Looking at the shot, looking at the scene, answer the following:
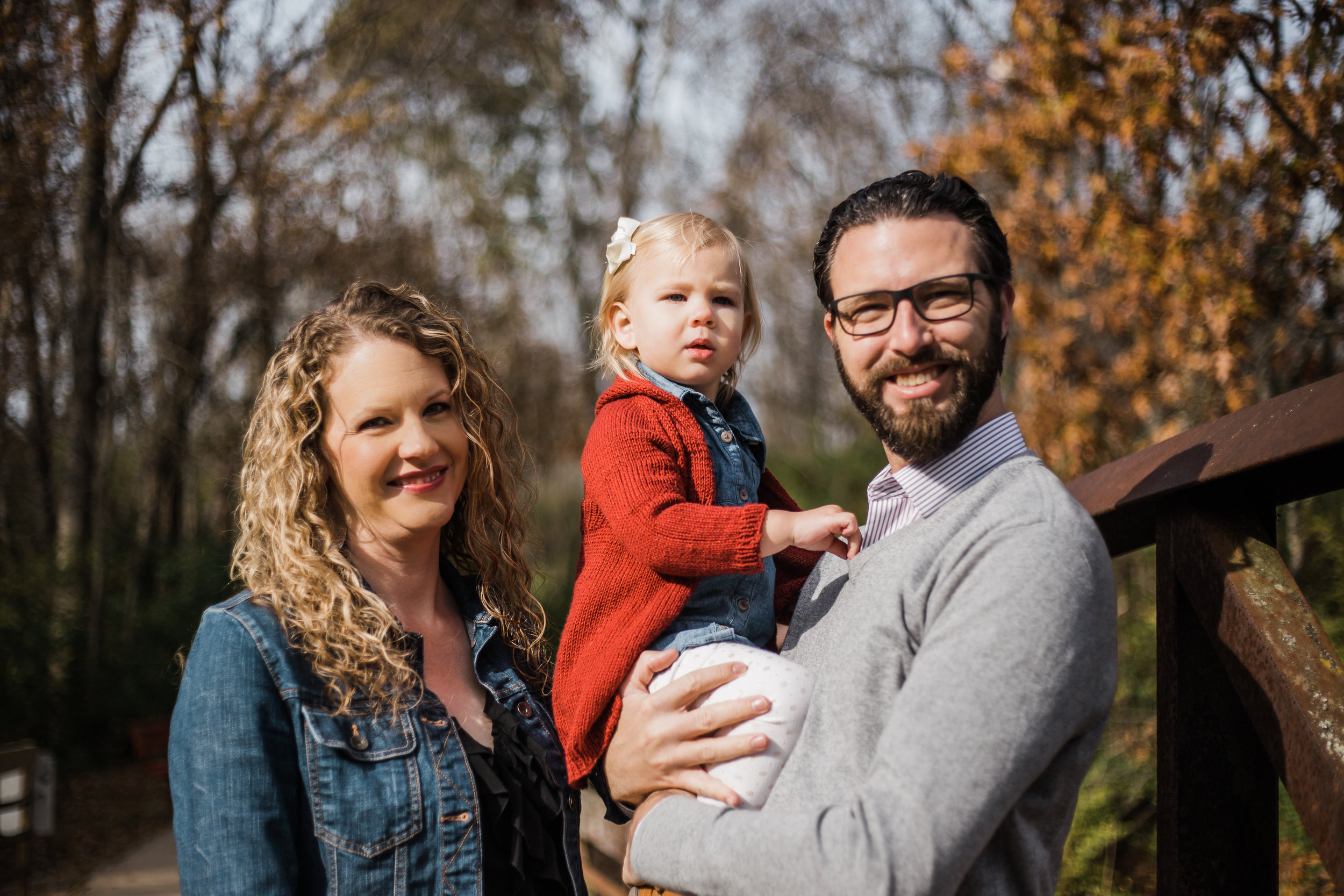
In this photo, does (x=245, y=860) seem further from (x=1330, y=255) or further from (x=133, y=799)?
(x=133, y=799)

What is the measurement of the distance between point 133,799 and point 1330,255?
818 centimetres

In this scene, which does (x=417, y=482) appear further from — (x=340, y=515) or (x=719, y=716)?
(x=719, y=716)

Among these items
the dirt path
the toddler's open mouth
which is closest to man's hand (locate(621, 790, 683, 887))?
the toddler's open mouth

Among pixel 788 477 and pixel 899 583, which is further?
pixel 788 477

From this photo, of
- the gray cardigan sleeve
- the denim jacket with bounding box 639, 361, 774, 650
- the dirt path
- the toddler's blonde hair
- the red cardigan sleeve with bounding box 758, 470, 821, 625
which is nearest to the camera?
the gray cardigan sleeve

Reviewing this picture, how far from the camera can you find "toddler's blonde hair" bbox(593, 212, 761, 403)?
8.28ft

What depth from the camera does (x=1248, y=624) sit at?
5.14 feet

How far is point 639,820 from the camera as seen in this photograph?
1827mm

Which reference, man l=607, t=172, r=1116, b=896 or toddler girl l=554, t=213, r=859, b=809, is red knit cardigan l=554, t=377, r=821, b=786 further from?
man l=607, t=172, r=1116, b=896

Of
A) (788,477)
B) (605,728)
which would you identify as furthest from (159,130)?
(605,728)

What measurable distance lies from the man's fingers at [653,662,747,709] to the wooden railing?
0.81 metres

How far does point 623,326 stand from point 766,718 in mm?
1197

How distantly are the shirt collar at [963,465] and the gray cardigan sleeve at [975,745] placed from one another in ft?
0.84

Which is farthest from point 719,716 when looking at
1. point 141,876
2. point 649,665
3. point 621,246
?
point 141,876
